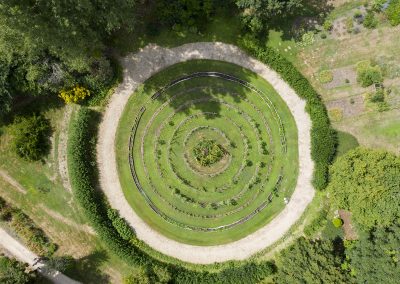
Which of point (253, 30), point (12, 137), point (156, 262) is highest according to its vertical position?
point (253, 30)

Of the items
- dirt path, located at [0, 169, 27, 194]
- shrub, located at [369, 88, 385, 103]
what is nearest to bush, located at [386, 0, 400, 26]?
shrub, located at [369, 88, 385, 103]

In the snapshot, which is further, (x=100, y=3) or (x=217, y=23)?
(x=217, y=23)

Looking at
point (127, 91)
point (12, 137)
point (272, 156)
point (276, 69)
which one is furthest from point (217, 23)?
point (12, 137)

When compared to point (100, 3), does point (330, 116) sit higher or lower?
higher

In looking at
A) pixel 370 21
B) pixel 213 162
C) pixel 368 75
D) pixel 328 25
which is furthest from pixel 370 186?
pixel 370 21

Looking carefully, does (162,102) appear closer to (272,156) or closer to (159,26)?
(159,26)

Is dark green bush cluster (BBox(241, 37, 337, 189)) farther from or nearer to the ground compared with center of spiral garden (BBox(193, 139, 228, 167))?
farther from the ground

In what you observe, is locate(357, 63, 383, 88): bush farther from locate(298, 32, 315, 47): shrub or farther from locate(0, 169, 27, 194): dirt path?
locate(0, 169, 27, 194): dirt path
